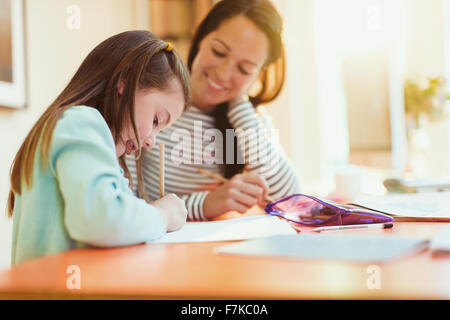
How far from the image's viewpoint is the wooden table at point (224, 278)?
0.31 meters

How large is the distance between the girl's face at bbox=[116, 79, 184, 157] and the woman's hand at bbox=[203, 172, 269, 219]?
0.64 feet

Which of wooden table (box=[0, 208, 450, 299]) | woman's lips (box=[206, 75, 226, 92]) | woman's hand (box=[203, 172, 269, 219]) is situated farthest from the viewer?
woman's lips (box=[206, 75, 226, 92])

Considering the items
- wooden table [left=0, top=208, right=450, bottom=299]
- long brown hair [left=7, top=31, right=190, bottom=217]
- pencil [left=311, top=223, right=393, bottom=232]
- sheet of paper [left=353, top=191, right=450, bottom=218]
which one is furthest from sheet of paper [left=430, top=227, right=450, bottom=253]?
long brown hair [left=7, top=31, right=190, bottom=217]

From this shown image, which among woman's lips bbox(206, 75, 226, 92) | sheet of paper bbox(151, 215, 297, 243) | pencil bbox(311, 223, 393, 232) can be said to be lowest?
pencil bbox(311, 223, 393, 232)

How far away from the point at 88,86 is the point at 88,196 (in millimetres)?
244

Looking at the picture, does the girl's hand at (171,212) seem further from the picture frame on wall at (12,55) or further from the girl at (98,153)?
the picture frame on wall at (12,55)

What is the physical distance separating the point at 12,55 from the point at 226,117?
2.00ft

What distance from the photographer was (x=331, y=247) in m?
0.43

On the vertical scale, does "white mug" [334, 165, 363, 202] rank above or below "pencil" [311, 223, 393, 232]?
above

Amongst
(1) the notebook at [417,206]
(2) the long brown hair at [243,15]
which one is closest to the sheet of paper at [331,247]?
(1) the notebook at [417,206]

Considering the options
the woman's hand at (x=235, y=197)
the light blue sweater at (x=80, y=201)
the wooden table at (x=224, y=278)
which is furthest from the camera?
the woman's hand at (x=235, y=197)

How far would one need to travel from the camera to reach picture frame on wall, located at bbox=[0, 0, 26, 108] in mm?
1131

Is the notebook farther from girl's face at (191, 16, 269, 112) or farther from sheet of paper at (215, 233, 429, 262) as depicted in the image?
girl's face at (191, 16, 269, 112)

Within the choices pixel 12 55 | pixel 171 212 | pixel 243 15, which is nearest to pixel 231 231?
pixel 171 212
